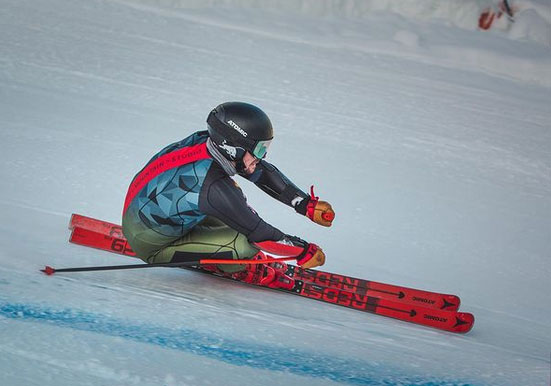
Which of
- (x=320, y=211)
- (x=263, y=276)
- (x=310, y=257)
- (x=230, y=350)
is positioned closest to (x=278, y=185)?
(x=320, y=211)

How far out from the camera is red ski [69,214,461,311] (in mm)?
3461

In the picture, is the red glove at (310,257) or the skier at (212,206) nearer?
the skier at (212,206)

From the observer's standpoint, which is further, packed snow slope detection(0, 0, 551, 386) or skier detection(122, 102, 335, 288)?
skier detection(122, 102, 335, 288)

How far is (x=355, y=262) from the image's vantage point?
4086mm

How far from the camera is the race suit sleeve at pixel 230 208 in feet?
10.1

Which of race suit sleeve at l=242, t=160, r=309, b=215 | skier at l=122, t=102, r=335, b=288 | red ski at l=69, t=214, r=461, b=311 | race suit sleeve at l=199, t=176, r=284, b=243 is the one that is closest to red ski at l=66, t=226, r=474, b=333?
red ski at l=69, t=214, r=461, b=311

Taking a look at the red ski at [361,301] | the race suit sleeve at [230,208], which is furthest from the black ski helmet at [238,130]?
the red ski at [361,301]

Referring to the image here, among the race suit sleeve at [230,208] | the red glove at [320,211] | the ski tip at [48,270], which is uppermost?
the red glove at [320,211]

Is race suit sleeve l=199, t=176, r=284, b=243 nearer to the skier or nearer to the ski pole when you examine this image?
the skier

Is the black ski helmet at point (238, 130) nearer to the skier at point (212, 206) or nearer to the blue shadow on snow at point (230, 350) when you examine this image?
the skier at point (212, 206)

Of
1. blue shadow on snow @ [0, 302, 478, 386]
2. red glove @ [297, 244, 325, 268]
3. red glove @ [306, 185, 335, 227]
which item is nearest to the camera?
blue shadow on snow @ [0, 302, 478, 386]

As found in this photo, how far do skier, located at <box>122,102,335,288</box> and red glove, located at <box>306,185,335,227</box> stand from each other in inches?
11.8

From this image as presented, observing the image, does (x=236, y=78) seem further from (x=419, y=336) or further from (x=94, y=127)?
(x=419, y=336)

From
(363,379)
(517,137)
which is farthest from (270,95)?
(363,379)
